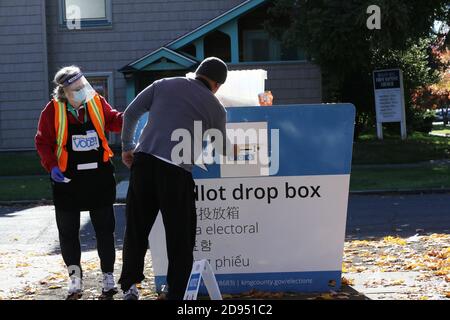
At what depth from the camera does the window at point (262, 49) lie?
2456cm

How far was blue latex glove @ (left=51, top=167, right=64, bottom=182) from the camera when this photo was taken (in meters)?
6.07

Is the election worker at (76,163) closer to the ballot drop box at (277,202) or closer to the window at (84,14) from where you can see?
the ballot drop box at (277,202)

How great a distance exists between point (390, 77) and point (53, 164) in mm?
19808

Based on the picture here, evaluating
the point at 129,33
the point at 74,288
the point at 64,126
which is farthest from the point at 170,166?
the point at 129,33

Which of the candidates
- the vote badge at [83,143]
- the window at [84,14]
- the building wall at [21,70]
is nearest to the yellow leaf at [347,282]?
the vote badge at [83,143]

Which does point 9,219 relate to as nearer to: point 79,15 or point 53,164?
point 53,164

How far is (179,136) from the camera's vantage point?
5.27m

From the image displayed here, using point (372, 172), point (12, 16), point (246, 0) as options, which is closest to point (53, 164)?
point (372, 172)

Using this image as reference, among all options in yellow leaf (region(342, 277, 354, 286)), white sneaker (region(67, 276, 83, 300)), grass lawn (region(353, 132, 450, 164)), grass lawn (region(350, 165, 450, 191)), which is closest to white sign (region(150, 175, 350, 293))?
yellow leaf (region(342, 277, 354, 286))

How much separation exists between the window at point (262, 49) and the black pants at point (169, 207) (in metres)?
19.4

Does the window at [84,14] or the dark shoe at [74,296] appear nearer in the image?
the dark shoe at [74,296]

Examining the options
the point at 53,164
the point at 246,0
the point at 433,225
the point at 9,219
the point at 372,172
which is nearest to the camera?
the point at 53,164

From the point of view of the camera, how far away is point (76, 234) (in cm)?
629

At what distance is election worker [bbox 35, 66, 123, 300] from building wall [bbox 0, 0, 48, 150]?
61.5 ft
